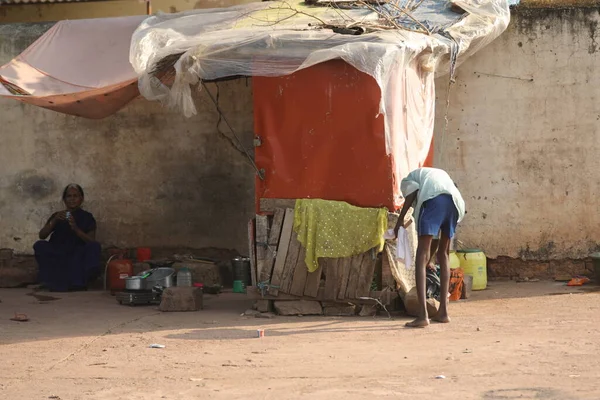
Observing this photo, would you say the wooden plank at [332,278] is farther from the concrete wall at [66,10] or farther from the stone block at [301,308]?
the concrete wall at [66,10]

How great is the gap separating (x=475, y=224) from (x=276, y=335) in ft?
11.8

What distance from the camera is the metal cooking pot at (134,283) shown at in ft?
31.5

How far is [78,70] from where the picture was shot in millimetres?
9656

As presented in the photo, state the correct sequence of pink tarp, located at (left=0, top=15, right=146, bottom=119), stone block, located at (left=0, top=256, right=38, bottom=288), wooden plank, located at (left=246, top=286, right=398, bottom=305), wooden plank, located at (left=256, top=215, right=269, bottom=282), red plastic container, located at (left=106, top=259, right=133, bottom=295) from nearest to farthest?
wooden plank, located at (left=246, top=286, right=398, bottom=305), wooden plank, located at (left=256, top=215, right=269, bottom=282), pink tarp, located at (left=0, top=15, right=146, bottom=119), red plastic container, located at (left=106, top=259, right=133, bottom=295), stone block, located at (left=0, top=256, right=38, bottom=288)

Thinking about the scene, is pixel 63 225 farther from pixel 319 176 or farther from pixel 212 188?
pixel 319 176

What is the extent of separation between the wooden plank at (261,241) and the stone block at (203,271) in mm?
1731

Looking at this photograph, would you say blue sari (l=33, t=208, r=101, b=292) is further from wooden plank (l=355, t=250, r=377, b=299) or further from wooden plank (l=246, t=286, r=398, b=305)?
wooden plank (l=355, t=250, r=377, b=299)

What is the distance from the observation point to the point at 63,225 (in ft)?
35.8

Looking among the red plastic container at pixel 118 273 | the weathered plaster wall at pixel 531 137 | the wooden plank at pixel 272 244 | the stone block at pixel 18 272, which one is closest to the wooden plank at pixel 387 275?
the wooden plank at pixel 272 244

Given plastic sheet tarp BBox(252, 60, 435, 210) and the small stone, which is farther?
the small stone

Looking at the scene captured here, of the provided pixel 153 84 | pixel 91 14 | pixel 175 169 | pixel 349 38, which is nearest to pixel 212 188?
pixel 175 169

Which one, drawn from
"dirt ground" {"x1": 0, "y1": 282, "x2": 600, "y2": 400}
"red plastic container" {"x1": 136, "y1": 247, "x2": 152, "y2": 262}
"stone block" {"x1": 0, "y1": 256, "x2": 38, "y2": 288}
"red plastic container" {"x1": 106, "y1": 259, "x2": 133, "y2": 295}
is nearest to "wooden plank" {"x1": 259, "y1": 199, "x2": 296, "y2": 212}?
"dirt ground" {"x1": 0, "y1": 282, "x2": 600, "y2": 400}

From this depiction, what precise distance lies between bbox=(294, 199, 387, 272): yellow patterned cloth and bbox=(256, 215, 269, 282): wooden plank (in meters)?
0.35

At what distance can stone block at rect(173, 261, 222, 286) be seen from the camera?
10.4 metres
